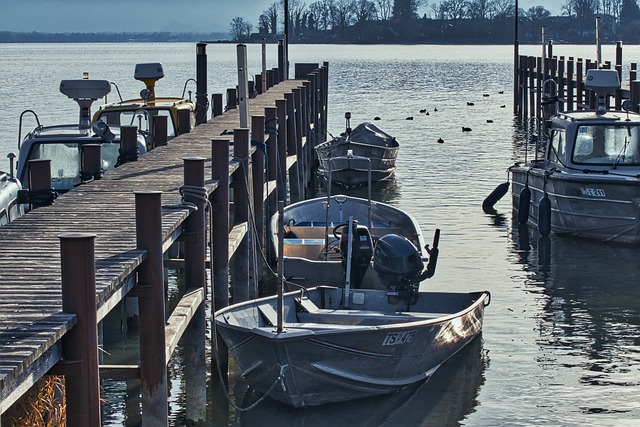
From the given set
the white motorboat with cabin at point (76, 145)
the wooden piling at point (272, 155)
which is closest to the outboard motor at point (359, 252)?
the white motorboat with cabin at point (76, 145)

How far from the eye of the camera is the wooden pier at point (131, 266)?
7.36 metres

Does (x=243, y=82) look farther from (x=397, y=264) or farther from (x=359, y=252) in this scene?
(x=397, y=264)

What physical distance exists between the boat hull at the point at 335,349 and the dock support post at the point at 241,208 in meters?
1.88

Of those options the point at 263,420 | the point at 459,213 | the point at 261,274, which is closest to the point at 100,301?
the point at 263,420

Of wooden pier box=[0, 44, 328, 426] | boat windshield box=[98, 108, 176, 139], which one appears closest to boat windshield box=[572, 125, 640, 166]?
wooden pier box=[0, 44, 328, 426]

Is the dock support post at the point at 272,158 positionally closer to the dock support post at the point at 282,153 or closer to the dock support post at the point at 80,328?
the dock support post at the point at 282,153

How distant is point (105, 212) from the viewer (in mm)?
11570

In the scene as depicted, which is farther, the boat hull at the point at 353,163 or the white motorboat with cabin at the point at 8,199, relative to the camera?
the boat hull at the point at 353,163

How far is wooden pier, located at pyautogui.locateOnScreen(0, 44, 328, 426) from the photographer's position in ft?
24.1

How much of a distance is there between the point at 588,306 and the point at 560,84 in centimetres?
2382

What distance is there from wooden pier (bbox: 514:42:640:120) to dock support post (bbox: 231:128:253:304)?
1027 cm

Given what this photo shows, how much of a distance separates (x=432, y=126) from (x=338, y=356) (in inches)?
1632

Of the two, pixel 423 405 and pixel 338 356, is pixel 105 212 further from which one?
pixel 423 405

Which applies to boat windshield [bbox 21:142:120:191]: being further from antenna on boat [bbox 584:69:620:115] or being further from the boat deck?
antenna on boat [bbox 584:69:620:115]
